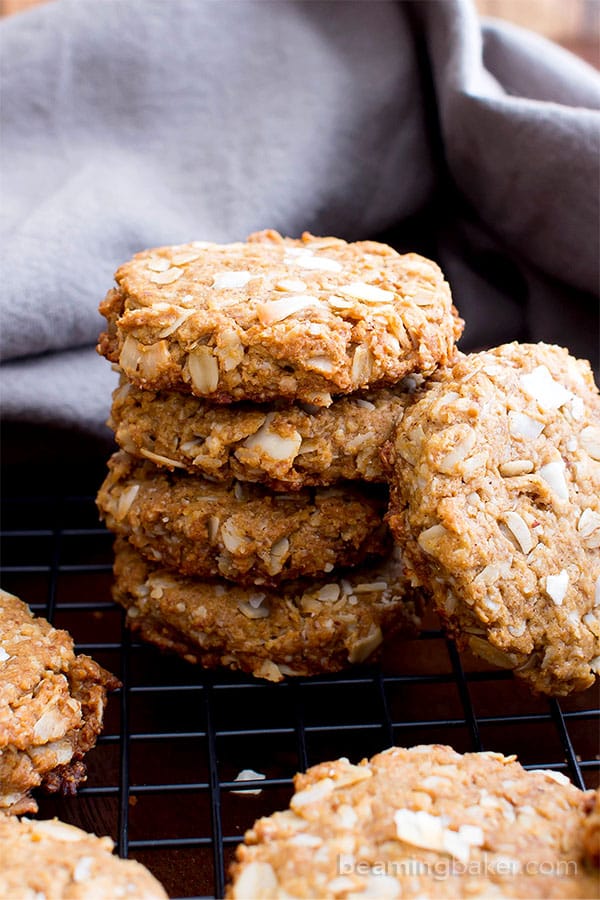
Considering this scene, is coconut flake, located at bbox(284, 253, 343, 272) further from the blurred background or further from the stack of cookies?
the blurred background

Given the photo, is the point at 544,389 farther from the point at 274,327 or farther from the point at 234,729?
the point at 234,729

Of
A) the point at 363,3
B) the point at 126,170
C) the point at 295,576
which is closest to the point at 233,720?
the point at 295,576

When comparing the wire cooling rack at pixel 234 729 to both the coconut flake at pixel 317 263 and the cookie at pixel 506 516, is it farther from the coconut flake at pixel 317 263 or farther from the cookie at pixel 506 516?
the coconut flake at pixel 317 263

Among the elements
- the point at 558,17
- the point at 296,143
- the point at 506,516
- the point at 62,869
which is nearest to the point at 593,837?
the point at 506,516

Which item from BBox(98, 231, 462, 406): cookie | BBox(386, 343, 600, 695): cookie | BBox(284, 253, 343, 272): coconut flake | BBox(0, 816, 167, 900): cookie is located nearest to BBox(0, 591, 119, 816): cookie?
BBox(0, 816, 167, 900): cookie

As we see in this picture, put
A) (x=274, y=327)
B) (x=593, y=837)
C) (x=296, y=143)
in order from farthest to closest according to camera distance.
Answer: (x=296, y=143) < (x=274, y=327) < (x=593, y=837)

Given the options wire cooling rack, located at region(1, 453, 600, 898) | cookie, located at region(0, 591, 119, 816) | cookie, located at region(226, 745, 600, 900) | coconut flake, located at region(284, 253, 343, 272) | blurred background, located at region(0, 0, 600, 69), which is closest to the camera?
cookie, located at region(226, 745, 600, 900)
